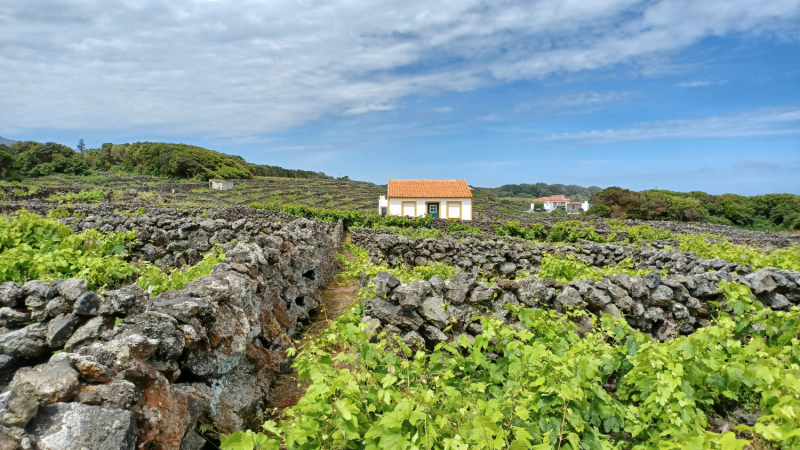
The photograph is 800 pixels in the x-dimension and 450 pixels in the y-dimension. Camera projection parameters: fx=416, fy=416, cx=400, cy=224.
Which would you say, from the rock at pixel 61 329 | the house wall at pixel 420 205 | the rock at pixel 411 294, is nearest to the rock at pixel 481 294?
the rock at pixel 411 294

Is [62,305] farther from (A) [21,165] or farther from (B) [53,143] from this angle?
(B) [53,143]

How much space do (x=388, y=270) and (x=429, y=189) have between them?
33.9 m

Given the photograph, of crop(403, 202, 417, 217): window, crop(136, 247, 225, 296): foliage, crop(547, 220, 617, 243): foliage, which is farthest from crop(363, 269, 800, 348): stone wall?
crop(403, 202, 417, 217): window

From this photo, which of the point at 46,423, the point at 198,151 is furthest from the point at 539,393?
the point at 198,151

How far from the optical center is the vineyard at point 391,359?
273 cm

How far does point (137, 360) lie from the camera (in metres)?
2.93

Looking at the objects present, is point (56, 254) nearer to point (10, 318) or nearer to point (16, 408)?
point (10, 318)

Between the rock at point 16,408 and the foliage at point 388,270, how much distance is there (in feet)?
16.0

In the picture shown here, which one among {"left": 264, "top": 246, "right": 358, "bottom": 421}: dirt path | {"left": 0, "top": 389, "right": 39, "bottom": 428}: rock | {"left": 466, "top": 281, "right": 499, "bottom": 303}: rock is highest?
{"left": 0, "top": 389, "right": 39, "bottom": 428}: rock

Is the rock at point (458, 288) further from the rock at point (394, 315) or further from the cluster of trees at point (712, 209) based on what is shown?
the cluster of trees at point (712, 209)

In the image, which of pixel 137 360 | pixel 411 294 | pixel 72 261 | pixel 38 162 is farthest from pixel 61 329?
pixel 38 162

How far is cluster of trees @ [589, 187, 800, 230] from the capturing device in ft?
156

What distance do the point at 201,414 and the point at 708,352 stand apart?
5283 millimetres

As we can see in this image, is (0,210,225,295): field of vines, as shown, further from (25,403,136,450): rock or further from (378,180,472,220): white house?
(378,180,472,220): white house
